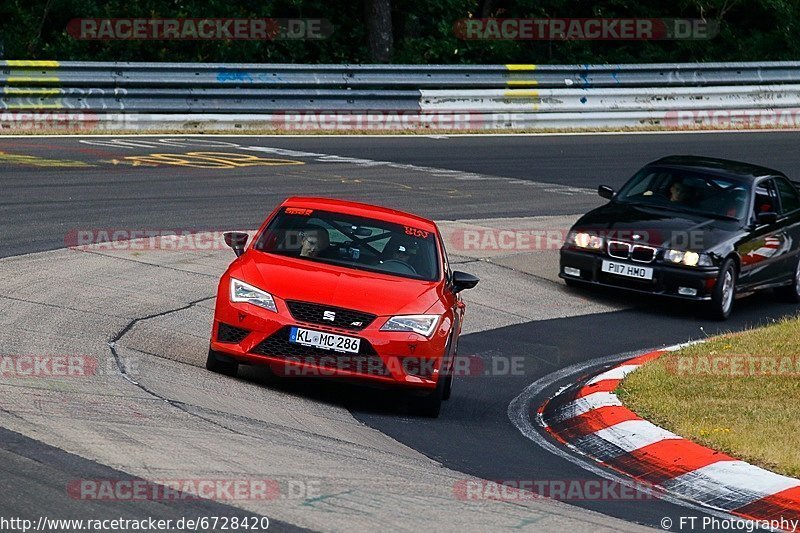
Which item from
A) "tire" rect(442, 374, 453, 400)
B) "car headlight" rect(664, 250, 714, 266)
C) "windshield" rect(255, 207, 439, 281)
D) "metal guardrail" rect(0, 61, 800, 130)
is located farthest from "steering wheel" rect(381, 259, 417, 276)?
"metal guardrail" rect(0, 61, 800, 130)

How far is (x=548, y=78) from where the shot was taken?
88.8ft

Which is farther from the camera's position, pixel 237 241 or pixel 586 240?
pixel 586 240

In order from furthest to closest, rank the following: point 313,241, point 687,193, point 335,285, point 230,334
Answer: point 687,193
point 313,241
point 335,285
point 230,334

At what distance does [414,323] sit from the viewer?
30.3 ft

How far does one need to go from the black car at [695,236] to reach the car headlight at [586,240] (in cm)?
1

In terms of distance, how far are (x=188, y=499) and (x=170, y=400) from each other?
229 cm

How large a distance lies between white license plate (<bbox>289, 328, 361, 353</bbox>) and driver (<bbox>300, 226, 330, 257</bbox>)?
1190mm

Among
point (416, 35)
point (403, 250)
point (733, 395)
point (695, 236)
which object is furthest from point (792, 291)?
point (416, 35)

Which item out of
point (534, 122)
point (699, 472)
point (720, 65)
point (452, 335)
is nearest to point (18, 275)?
point (452, 335)

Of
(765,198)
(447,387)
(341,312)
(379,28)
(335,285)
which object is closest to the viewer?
(341,312)

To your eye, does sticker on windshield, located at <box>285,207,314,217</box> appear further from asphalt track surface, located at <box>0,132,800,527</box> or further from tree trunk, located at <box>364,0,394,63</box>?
tree trunk, located at <box>364,0,394,63</box>

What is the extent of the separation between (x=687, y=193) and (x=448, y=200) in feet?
15.0

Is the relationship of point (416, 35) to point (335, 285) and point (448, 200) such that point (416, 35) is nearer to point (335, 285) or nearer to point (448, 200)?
point (448, 200)

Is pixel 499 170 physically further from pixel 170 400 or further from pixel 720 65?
pixel 170 400
